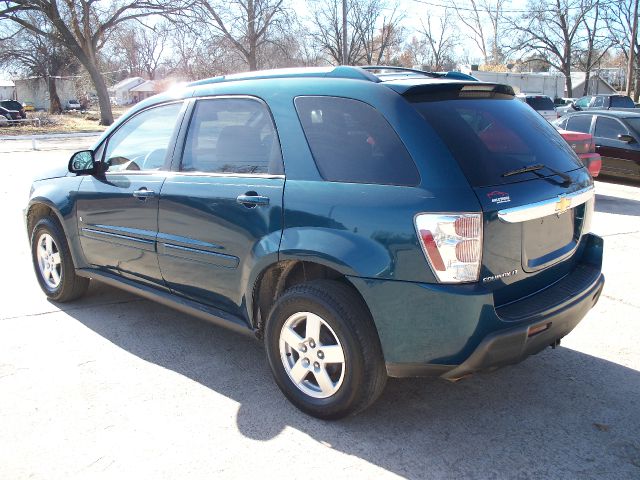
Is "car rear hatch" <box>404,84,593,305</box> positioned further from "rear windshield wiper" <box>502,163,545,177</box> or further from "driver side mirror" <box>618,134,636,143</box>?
"driver side mirror" <box>618,134,636,143</box>

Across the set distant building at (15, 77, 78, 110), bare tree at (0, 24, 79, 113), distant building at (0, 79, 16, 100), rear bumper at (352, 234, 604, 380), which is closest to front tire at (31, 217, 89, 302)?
rear bumper at (352, 234, 604, 380)

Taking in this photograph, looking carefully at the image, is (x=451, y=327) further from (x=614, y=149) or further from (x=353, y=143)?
(x=614, y=149)

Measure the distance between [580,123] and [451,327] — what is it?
10848 mm

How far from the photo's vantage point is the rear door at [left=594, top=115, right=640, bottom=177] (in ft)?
36.5

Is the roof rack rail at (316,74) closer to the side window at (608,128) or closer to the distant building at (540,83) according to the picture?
the side window at (608,128)

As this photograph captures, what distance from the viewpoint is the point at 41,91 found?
63406 millimetres

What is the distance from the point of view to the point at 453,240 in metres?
2.66

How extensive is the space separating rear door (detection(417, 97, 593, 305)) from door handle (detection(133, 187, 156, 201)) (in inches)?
76.2

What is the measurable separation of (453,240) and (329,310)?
0.71 metres

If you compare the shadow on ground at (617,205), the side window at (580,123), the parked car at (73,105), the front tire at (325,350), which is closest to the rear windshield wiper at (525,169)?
the front tire at (325,350)

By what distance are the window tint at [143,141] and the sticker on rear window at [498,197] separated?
7.35ft

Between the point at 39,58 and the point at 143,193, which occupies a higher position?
the point at 39,58

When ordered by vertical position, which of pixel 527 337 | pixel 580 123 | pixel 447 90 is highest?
pixel 447 90

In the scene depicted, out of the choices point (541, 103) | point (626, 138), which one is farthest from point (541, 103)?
point (626, 138)
